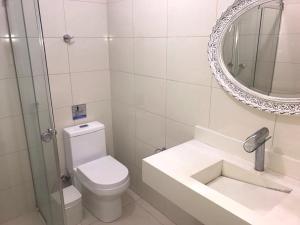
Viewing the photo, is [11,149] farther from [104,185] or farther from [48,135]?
[104,185]

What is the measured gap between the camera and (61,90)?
84.2 inches

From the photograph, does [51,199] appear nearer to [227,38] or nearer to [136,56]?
[136,56]

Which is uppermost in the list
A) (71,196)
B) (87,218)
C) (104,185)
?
(104,185)

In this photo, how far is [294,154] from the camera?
1.22 m

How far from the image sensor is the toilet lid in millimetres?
1878

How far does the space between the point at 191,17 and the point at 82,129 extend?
1352 mm

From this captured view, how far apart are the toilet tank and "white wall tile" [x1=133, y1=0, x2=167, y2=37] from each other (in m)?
0.97

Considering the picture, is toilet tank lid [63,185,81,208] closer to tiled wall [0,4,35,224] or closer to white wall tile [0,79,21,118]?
tiled wall [0,4,35,224]

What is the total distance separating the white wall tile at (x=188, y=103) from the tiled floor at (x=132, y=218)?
3.15 feet

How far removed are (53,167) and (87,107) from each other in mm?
843

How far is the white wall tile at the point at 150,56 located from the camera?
178 cm

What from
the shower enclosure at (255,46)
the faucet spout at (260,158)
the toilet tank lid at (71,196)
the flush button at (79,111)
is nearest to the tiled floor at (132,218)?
the toilet tank lid at (71,196)

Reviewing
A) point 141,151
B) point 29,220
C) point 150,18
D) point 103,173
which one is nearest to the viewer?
point 150,18

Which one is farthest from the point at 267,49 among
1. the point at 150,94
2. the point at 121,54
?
the point at 121,54
